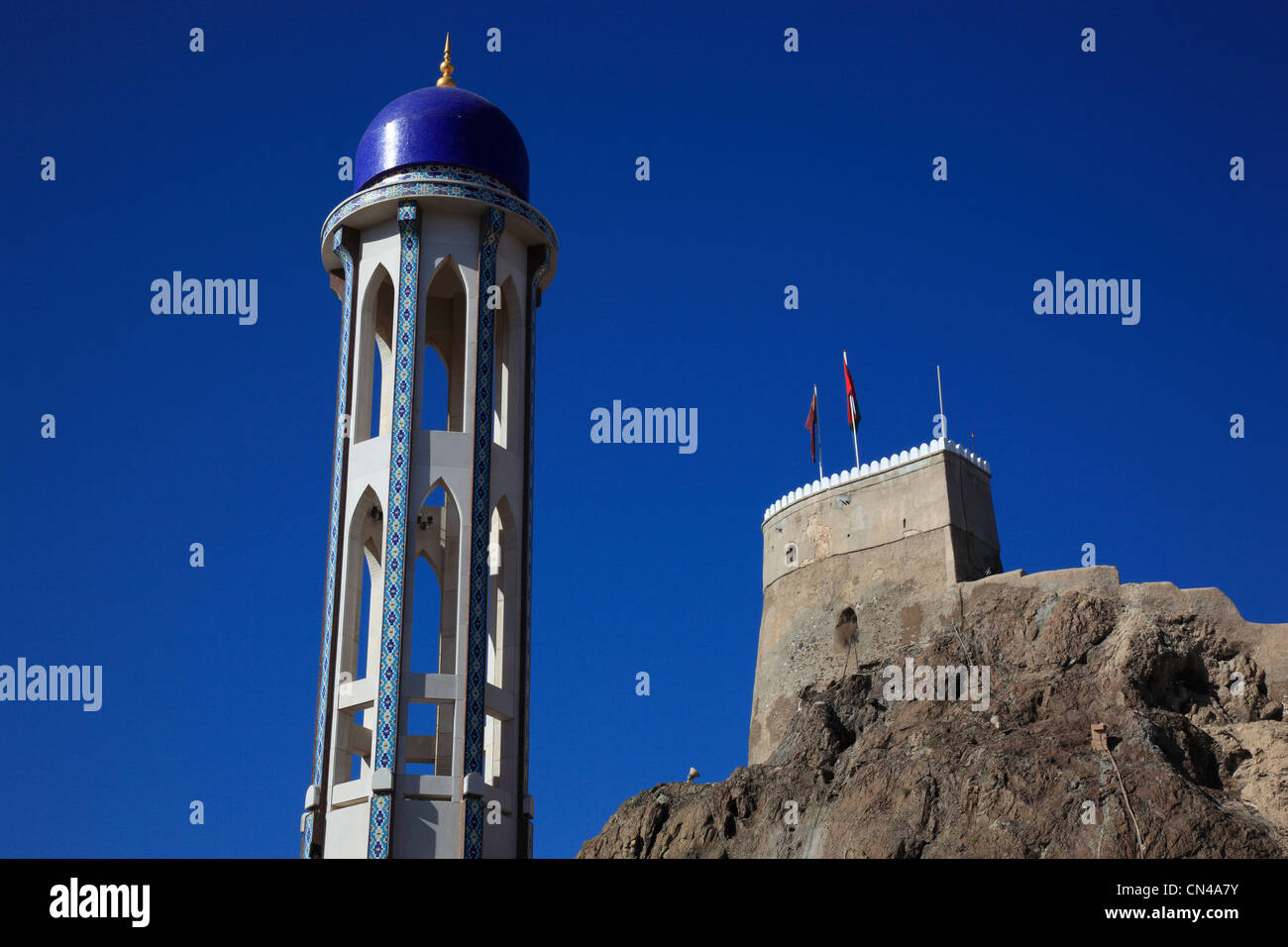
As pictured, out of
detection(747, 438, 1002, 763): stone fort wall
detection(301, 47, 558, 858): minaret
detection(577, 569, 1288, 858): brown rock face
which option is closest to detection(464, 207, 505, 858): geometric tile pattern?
detection(301, 47, 558, 858): minaret

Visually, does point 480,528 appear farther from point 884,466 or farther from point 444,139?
point 884,466

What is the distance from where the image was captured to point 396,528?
19.8 meters

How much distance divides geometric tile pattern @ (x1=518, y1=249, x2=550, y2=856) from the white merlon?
64.6 ft

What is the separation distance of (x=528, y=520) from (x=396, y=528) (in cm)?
204

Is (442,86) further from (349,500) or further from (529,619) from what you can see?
(529,619)

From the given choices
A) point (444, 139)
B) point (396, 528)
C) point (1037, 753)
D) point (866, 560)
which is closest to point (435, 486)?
point (396, 528)

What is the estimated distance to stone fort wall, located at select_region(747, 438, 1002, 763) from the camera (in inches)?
1517

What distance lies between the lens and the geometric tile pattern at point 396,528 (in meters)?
18.5

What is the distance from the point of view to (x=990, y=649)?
1389 inches

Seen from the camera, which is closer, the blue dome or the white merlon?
the blue dome

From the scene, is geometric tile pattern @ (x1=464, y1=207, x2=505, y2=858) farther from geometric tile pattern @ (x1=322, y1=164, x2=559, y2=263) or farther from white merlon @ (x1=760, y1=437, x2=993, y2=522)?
white merlon @ (x1=760, y1=437, x2=993, y2=522)

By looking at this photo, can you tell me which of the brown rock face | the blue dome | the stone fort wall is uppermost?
the blue dome

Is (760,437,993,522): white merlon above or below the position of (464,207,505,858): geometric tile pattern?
above
